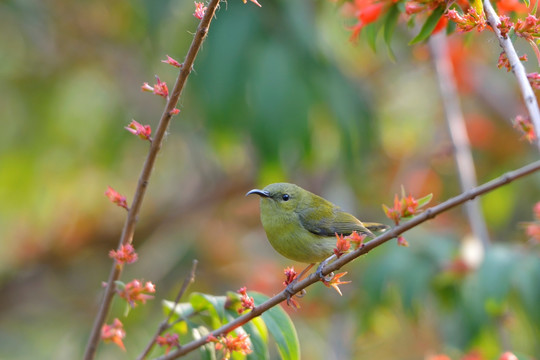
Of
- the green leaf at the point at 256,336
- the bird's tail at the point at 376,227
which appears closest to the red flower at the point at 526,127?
the green leaf at the point at 256,336

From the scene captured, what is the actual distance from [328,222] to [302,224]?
14 cm

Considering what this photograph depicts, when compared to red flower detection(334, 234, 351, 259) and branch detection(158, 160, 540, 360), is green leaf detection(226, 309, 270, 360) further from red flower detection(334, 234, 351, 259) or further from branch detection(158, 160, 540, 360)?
red flower detection(334, 234, 351, 259)

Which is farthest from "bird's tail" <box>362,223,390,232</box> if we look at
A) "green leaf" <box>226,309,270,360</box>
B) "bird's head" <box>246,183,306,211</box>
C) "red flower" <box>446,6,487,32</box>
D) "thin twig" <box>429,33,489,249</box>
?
"red flower" <box>446,6,487,32</box>

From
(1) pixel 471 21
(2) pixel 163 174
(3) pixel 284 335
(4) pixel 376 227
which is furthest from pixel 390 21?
(2) pixel 163 174

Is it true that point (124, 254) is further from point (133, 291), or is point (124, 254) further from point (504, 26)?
point (504, 26)

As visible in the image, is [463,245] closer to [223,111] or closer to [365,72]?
[223,111]

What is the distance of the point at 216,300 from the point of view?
2455mm

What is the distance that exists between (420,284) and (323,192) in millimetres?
3365

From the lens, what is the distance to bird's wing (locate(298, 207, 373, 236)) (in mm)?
3305

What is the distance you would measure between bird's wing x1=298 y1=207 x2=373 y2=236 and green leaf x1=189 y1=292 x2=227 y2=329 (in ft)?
2.91

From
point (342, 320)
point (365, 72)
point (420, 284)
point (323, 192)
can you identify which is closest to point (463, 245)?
point (420, 284)

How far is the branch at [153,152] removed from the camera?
6.24ft

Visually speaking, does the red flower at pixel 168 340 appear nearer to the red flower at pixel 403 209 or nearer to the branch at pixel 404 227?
the branch at pixel 404 227

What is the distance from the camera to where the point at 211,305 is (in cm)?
247
